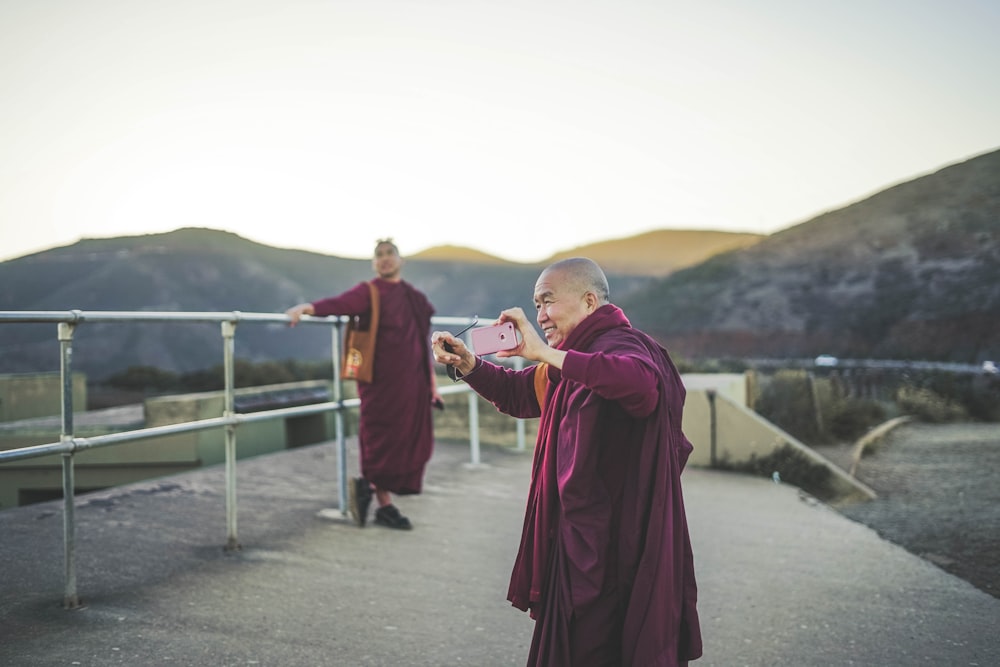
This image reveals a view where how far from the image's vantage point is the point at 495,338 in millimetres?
2305

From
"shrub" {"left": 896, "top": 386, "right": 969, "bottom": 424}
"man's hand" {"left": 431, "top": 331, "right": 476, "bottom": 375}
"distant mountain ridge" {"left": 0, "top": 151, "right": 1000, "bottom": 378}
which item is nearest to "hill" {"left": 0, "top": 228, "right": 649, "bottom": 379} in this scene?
"distant mountain ridge" {"left": 0, "top": 151, "right": 1000, "bottom": 378}

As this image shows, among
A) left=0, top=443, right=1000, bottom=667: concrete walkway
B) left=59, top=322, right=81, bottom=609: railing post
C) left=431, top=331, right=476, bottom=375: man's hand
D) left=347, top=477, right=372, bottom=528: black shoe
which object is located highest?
left=431, top=331, right=476, bottom=375: man's hand

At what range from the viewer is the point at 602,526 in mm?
2113

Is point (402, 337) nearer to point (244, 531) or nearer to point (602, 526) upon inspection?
point (244, 531)

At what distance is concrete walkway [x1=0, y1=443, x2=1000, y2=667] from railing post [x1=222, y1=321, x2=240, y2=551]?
12 centimetres

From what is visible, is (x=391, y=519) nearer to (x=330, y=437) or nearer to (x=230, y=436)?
(x=230, y=436)

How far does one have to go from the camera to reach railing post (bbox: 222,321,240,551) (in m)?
4.34

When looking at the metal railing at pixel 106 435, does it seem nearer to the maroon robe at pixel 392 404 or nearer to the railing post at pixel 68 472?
the railing post at pixel 68 472

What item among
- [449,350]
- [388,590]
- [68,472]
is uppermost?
[449,350]

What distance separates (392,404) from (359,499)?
0.64 meters

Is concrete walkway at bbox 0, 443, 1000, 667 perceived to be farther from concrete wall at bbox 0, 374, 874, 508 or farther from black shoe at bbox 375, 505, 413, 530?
concrete wall at bbox 0, 374, 874, 508

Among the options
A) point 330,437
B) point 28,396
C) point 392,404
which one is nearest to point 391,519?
point 392,404

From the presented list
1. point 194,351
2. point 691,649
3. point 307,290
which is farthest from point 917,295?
point 691,649

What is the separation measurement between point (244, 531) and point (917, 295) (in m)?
50.9
